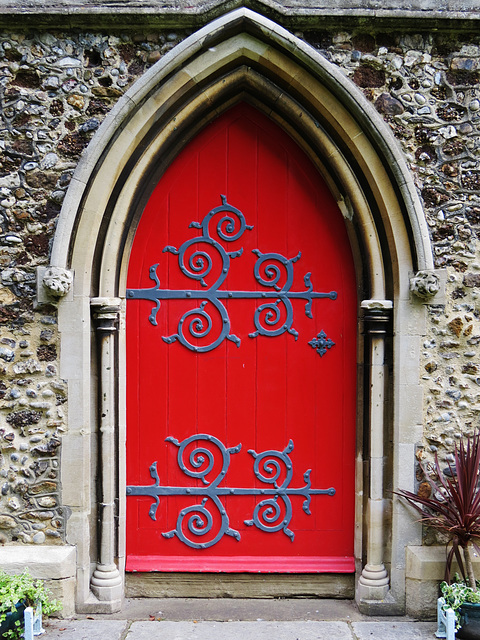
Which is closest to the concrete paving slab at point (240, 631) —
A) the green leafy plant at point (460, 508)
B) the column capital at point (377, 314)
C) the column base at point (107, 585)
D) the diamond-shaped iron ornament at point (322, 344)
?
the column base at point (107, 585)

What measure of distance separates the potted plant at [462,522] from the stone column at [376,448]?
0.69 feet

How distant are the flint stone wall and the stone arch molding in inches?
4.0

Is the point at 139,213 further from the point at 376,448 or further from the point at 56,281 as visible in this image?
the point at 376,448

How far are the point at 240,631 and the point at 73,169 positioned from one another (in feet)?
8.79

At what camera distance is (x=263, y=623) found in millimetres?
3381

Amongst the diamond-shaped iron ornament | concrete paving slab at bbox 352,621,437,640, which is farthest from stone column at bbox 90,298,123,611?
concrete paving slab at bbox 352,621,437,640

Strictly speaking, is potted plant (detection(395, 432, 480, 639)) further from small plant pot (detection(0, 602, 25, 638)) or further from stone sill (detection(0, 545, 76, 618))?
small plant pot (detection(0, 602, 25, 638))

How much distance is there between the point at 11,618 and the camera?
3127 mm

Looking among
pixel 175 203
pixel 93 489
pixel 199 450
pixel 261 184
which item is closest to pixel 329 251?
pixel 261 184

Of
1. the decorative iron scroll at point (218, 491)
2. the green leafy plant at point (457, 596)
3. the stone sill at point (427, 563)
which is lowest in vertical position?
the green leafy plant at point (457, 596)

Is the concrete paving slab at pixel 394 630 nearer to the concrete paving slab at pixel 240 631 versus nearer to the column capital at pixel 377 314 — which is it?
the concrete paving slab at pixel 240 631

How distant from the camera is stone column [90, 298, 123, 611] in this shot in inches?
138

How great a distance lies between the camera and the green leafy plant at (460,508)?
10.5 feet

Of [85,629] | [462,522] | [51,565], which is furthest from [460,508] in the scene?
[51,565]
